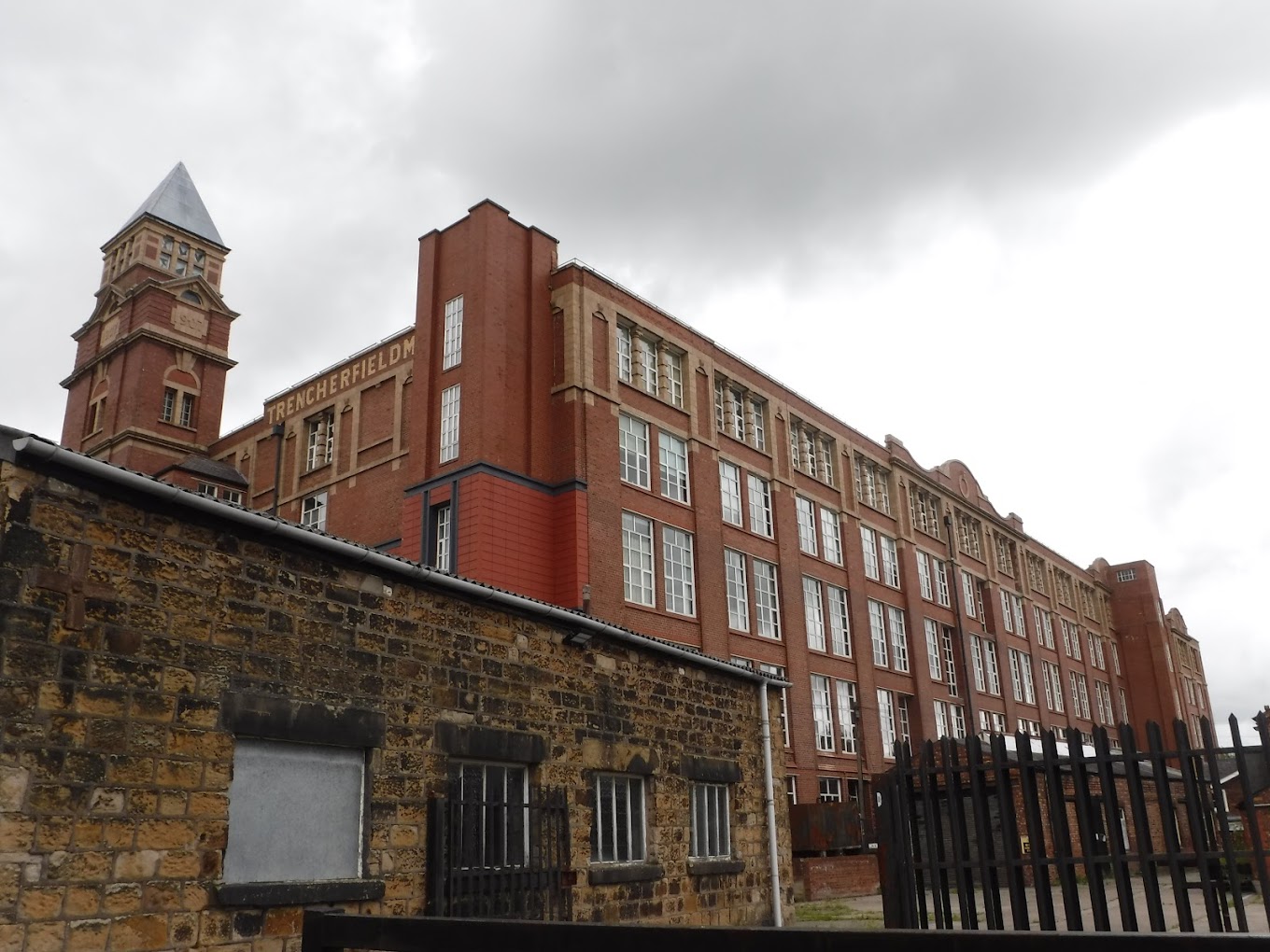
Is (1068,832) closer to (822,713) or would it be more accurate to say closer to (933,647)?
(822,713)

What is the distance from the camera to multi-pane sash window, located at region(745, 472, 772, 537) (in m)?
31.9

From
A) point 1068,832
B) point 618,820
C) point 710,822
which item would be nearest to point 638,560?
point 710,822

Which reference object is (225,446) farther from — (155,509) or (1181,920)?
(1181,920)

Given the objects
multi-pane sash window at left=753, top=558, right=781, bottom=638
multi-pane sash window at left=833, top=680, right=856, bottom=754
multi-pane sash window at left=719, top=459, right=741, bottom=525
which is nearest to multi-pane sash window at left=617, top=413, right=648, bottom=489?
multi-pane sash window at left=719, top=459, right=741, bottom=525

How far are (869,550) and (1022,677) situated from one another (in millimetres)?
14770

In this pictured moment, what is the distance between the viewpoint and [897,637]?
3794 centimetres

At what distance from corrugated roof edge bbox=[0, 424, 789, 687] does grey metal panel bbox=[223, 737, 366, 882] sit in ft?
5.17

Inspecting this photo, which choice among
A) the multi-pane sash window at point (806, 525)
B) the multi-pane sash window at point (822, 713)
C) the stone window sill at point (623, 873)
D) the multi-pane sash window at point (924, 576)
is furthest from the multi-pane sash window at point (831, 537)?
the stone window sill at point (623, 873)

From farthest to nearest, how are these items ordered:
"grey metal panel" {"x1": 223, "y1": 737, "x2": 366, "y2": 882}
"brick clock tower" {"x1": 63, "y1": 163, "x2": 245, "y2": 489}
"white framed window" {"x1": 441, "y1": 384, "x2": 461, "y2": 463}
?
"brick clock tower" {"x1": 63, "y1": 163, "x2": 245, "y2": 489} < "white framed window" {"x1": 441, "y1": 384, "x2": 461, "y2": 463} < "grey metal panel" {"x1": 223, "y1": 737, "x2": 366, "y2": 882}

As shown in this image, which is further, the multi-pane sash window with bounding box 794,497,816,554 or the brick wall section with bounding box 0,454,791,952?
the multi-pane sash window with bounding box 794,497,816,554

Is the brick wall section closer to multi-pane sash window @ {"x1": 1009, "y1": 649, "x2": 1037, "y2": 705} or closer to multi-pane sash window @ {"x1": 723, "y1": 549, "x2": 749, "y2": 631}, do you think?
multi-pane sash window @ {"x1": 723, "y1": 549, "x2": 749, "y2": 631}

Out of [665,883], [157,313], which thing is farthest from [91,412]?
[665,883]

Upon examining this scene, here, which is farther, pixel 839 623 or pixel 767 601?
pixel 839 623

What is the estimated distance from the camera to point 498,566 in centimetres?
2412
